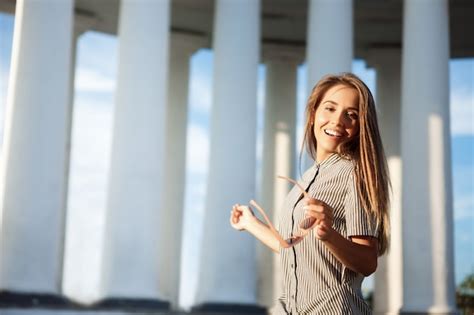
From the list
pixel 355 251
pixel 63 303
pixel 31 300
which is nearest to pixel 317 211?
pixel 355 251

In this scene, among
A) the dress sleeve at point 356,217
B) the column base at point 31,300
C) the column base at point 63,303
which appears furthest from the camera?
the column base at point 63,303

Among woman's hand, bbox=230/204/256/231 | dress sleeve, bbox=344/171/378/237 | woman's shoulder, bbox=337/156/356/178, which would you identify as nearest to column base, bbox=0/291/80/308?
woman's hand, bbox=230/204/256/231

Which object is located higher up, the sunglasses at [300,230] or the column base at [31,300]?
the sunglasses at [300,230]

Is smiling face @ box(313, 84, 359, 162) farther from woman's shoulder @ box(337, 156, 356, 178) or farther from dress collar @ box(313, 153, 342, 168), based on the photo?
woman's shoulder @ box(337, 156, 356, 178)

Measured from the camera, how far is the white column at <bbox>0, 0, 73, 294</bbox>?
18838cm

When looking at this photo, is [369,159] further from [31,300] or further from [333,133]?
[31,300]

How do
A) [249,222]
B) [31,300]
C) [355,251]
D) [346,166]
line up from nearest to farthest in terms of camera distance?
[355,251] < [249,222] < [346,166] < [31,300]

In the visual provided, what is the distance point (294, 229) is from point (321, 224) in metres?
3.37

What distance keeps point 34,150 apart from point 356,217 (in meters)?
173

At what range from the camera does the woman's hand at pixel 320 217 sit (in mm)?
23656

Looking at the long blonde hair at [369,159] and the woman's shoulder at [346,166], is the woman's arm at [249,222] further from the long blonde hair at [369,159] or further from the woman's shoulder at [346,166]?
the long blonde hair at [369,159]

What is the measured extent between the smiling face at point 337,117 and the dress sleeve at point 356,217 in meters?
1.57

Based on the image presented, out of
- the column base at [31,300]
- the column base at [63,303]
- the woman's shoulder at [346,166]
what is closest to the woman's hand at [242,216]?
the woman's shoulder at [346,166]

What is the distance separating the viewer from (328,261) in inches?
1033
